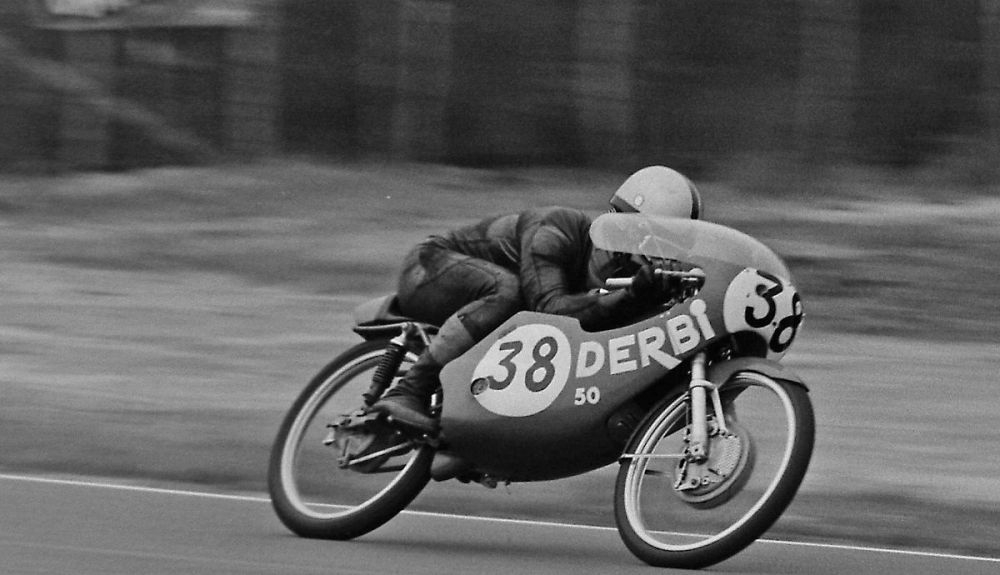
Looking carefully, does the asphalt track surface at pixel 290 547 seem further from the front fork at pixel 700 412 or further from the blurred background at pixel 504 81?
the blurred background at pixel 504 81

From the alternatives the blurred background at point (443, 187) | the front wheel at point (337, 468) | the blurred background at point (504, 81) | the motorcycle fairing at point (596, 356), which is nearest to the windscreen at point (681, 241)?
the motorcycle fairing at point (596, 356)

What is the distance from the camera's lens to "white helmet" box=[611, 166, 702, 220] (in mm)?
7051

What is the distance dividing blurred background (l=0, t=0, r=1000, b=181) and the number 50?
1103 cm

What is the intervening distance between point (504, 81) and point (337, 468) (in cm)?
1320

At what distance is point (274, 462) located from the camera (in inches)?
300

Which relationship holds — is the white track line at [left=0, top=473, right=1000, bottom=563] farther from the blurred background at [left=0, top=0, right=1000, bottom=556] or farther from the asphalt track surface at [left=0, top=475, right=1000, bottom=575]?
the blurred background at [left=0, top=0, right=1000, bottom=556]

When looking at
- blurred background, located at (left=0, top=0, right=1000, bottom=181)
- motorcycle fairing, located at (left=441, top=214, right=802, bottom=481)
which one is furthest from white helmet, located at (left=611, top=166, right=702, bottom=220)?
blurred background, located at (left=0, top=0, right=1000, bottom=181)

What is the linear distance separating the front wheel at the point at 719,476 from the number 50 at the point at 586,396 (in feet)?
0.62

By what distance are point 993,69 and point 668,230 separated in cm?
1208

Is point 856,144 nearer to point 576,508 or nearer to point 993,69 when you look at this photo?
point 993,69

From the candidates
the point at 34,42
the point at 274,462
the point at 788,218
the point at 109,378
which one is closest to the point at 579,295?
the point at 274,462

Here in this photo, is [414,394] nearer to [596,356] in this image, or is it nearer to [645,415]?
[596,356]

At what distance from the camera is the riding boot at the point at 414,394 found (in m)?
7.18

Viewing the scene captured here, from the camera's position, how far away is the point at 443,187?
727 inches
